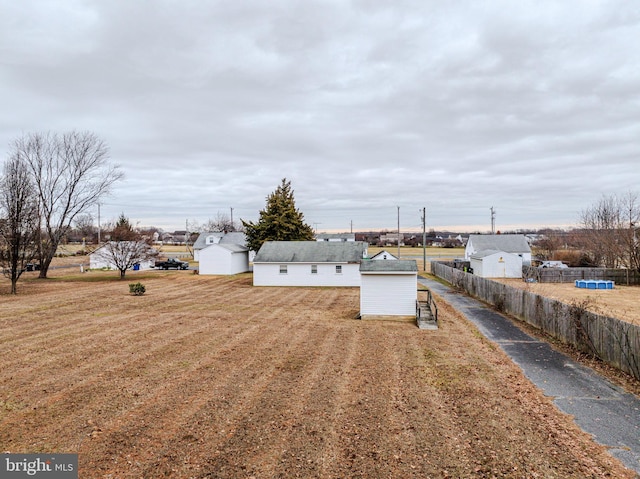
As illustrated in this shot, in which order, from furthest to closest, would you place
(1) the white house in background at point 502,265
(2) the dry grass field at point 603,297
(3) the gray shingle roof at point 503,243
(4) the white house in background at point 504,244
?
1. (3) the gray shingle roof at point 503,243
2. (4) the white house in background at point 504,244
3. (1) the white house in background at point 502,265
4. (2) the dry grass field at point 603,297

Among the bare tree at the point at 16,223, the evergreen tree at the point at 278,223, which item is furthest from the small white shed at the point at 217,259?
the bare tree at the point at 16,223

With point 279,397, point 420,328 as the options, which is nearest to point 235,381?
point 279,397

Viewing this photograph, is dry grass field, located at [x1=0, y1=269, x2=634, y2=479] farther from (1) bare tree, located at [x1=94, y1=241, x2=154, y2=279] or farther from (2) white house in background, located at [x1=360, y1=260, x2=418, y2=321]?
(1) bare tree, located at [x1=94, y1=241, x2=154, y2=279]

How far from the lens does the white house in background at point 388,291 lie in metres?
20.9

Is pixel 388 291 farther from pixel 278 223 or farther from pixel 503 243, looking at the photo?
pixel 503 243

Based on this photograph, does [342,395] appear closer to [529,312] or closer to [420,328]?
[420,328]

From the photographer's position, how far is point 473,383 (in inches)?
436

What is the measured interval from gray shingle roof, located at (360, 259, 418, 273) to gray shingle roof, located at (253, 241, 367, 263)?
14452mm

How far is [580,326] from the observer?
1479cm

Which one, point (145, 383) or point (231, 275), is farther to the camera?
point (231, 275)

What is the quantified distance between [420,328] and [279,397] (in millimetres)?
10156

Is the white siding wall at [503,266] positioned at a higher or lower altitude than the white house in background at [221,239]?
lower

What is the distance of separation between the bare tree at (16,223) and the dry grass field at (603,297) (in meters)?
38.3

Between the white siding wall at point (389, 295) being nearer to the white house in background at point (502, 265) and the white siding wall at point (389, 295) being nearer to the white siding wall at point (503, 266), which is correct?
the white house in background at point (502, 265)
